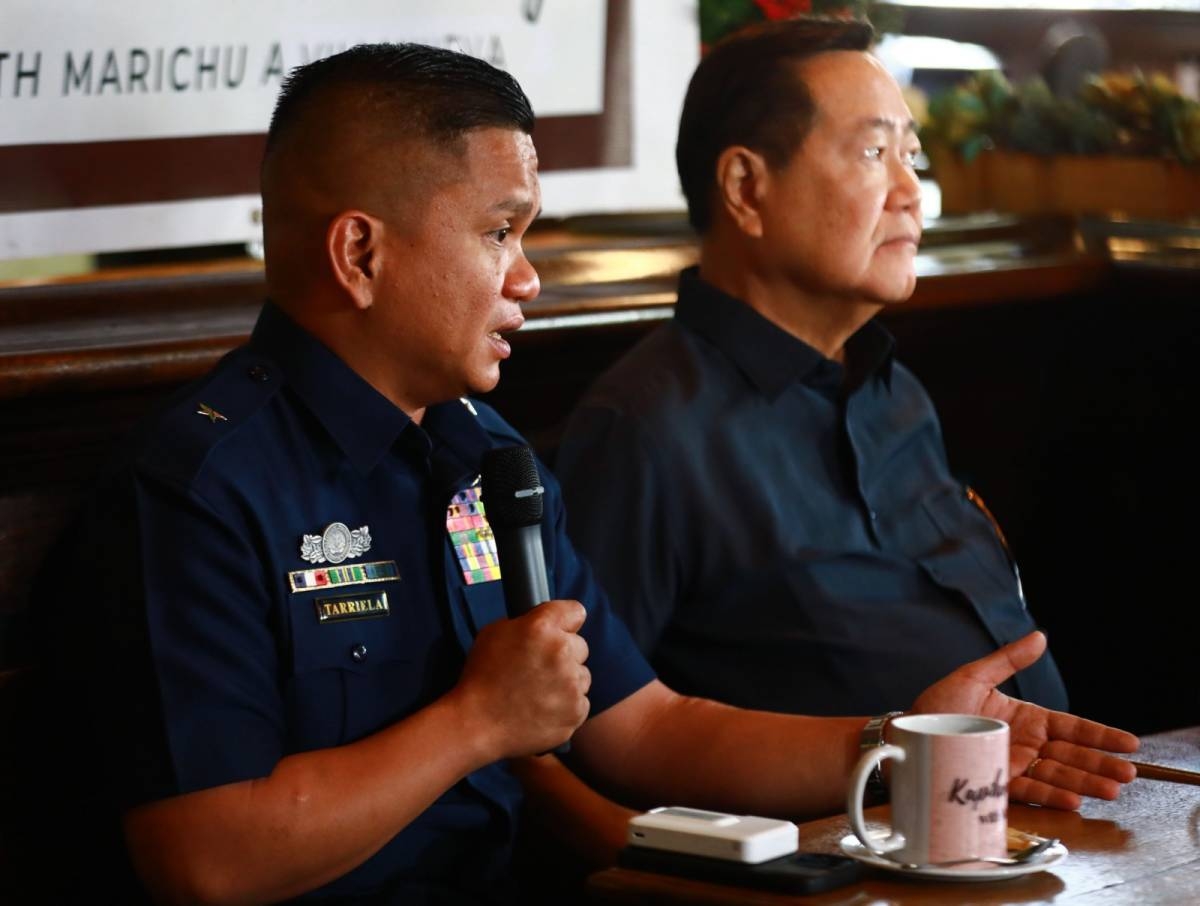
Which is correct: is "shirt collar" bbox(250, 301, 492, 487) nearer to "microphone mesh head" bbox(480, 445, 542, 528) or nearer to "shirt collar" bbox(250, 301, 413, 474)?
"shirt collar" bbox(250, 301, 413, 474)

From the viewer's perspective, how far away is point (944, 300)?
9.31ft

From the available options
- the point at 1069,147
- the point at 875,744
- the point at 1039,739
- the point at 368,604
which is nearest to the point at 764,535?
the point at 875,744

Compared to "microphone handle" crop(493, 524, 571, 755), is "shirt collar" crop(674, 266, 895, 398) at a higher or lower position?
higher

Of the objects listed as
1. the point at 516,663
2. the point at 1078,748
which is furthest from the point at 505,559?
the point at 1078,748

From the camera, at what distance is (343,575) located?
154 cm

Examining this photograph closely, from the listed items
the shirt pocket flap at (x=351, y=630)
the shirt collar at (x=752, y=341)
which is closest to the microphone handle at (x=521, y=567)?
the shirt pocket flap at (x=351, y=630)

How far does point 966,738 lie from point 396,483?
60 cm

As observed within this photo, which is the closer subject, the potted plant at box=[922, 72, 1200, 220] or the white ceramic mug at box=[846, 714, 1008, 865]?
the white ceramic mug at box=[846, 714, 1008, 865]

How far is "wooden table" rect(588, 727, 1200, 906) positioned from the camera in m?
1.23

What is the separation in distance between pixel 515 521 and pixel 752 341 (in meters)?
0.81

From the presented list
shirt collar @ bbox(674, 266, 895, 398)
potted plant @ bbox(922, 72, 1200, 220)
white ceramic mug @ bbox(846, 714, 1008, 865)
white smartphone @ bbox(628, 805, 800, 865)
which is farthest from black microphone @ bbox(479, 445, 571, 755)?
potted plant @ bbox(922, 72, 1200, 220)

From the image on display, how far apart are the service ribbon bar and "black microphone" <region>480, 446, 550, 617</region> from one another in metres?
0.13

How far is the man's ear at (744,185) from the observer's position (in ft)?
7.41

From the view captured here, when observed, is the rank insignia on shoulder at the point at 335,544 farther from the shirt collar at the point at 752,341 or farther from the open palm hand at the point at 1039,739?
the shirt collar at the point at 752,341
